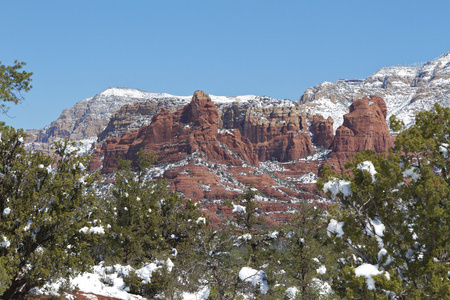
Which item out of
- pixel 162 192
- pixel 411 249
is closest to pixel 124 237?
pixel 162 192

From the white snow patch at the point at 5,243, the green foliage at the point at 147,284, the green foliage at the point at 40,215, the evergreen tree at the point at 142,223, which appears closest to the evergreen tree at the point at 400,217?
the green foliage at the point at 40,215

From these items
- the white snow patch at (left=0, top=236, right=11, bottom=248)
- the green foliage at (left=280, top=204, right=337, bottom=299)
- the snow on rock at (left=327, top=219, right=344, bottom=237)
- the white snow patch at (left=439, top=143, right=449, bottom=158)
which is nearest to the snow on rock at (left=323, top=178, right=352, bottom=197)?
the snow on rock at (left=327, top=219, right=344, bottom=237)

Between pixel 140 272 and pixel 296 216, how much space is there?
1452 centimetres

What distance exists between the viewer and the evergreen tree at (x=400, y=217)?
1134cm

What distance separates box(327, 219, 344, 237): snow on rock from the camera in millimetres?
13058

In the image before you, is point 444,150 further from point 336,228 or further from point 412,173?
point 336,228

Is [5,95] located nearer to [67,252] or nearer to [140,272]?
[67,252]

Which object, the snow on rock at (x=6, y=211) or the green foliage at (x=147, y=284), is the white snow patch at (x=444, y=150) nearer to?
the snow on rock at (x=6, y=211)

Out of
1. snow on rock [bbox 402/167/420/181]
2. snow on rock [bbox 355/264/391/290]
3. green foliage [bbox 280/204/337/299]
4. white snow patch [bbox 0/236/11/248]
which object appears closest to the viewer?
snow on rock [bbox 355/264/391/290]

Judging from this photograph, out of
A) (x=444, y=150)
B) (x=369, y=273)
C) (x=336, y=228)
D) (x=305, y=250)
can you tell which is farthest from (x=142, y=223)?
(x=444, y=150)

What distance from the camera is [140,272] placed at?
990 inches

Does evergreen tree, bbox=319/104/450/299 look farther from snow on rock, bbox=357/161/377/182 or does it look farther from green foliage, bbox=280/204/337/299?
green foliage, bbox=280/204/337/299

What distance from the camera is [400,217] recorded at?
12555mm

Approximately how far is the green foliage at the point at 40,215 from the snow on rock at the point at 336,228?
9801mm
